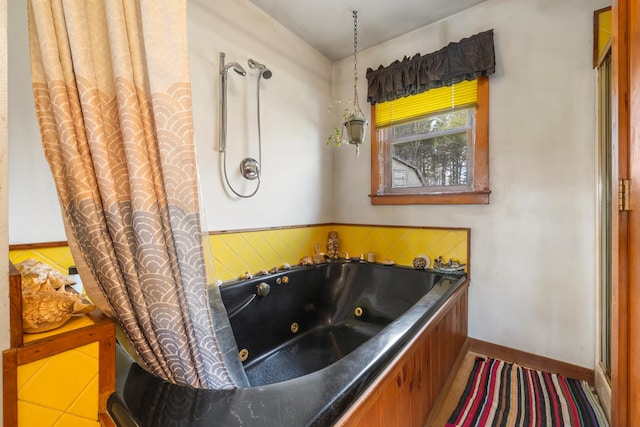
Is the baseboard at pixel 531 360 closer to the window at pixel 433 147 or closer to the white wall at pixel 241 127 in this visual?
the window at pixel 433 147

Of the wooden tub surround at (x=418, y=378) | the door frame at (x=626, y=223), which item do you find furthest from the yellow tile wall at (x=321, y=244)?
the door frame at (x=626, y=223)

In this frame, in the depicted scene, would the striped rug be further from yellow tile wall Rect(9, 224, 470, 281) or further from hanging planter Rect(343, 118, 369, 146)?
hanging planter Rect(343, 118, 369, 146)

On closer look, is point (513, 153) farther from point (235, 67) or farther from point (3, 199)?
point (3, 199)

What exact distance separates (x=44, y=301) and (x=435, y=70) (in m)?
2.33

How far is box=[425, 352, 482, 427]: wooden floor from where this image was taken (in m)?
1.31

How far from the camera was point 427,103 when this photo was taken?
6.89ft

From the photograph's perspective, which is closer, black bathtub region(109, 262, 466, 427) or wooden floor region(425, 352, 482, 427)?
black bathtub region(109, 262, 466, 427)

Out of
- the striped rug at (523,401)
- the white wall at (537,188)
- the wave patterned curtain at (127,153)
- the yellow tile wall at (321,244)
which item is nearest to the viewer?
the wave patterned curtain at (127,153)

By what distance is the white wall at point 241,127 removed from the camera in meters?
1.07

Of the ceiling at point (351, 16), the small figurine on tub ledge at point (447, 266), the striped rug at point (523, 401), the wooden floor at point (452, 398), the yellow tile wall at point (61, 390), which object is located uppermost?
the ceiling at point (351, 16)

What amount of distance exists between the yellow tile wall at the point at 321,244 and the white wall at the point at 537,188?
149mm

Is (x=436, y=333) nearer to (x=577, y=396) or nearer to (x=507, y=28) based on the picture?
(x=577, y=396)

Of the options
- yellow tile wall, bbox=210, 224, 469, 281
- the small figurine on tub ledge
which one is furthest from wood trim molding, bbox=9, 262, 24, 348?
the small figurine on tub ledge

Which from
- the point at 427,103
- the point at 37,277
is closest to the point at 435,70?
the point at 427,103
